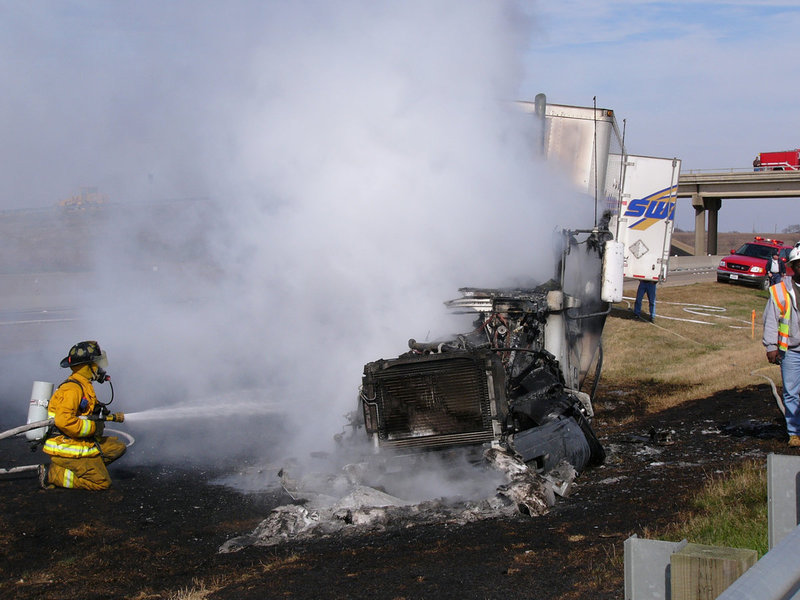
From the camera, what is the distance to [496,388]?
6.81 m

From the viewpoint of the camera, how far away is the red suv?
89.0ft

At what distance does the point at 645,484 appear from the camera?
6477mm

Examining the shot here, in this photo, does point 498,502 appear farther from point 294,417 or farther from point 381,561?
point 294,417

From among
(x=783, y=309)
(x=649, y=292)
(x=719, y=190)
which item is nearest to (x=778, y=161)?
(x=719, y=190)

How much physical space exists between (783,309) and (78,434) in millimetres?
6433

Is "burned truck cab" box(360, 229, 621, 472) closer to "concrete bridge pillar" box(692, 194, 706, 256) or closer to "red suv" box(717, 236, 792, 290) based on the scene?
"red suv" box(717, 236, 792, 290)

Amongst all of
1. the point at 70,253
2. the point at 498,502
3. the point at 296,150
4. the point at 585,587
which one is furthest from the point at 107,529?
the point at 70,253

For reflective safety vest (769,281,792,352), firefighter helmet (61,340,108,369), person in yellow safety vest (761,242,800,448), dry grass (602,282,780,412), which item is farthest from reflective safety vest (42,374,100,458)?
dry grass (602,282,780,412)

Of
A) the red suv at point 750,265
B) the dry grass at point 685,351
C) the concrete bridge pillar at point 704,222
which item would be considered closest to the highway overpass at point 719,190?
the concrete bridge pillar at point 704,222

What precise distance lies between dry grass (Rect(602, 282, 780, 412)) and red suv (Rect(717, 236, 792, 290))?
4871 mm

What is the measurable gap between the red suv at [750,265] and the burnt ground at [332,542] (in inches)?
812

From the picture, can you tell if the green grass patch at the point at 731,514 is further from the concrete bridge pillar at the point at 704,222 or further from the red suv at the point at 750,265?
the concrete bridge pillar at the point at 704,222

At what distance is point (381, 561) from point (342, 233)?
5.05m

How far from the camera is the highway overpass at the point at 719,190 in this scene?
161 ft
